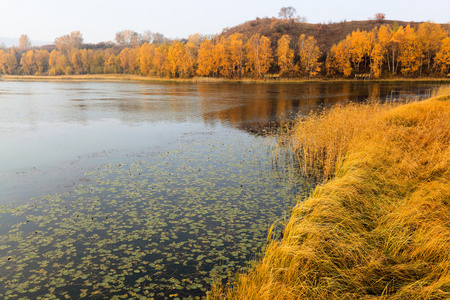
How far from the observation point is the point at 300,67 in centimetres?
9138

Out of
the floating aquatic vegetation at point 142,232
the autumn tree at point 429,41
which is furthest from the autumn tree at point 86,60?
the floating aquatic vegetation at point 142,232

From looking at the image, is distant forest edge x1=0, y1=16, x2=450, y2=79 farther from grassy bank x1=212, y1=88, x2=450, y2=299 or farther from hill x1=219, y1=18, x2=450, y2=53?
→ grassy bank x1=212, y1=88, x2=450, y2=299

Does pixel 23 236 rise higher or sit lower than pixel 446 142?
lower

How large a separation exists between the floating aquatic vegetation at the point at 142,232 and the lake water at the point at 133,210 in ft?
0.09

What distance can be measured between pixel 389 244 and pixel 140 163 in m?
11.0

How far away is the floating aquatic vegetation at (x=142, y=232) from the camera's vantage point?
20.7 feet

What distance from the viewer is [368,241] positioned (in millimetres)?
6746

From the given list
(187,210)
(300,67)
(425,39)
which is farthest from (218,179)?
(425,39)

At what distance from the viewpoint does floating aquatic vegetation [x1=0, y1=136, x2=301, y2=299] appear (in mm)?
6316

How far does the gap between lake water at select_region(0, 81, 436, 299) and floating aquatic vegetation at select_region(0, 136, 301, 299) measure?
28mm

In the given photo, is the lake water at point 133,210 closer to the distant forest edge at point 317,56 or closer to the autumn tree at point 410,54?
the distant forest edge at point 317,56

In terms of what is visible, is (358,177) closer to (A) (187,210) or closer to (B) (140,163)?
(A) (187,210)

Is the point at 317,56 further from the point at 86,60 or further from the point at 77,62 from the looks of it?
the point at 77,62

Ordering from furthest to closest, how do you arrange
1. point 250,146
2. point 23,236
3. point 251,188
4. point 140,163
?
point 250,146, point 140,163, point 251,188, point 23,236
